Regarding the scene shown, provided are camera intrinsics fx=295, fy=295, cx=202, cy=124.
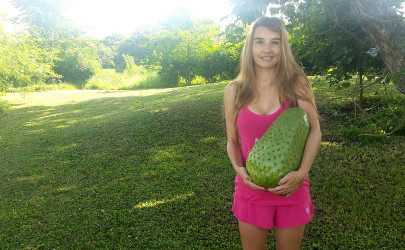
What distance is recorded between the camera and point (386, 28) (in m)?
4.07

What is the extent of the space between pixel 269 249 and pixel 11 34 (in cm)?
Result: 1211

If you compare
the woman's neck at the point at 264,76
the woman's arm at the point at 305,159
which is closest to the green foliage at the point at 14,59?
the woman's neck at the point at 264,76

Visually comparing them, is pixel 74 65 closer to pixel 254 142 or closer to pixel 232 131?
pixel 232 131

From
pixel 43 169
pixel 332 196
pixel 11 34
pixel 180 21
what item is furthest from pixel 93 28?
pixel 332 196

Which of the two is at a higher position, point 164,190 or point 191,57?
point 191,57

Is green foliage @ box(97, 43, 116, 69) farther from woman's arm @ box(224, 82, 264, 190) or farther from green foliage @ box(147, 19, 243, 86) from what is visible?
woman's arm @ box(224, 82, 264, 190)

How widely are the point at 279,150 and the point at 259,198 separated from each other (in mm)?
307

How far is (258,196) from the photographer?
5.35 feet

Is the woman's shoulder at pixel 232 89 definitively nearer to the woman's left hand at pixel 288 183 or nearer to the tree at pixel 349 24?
the woman's left hand at pixel 288 183

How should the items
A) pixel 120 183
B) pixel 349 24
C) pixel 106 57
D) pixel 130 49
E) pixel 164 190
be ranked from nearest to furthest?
pixel 164 190 < pixel 120 183 < pixel 349 24 < pixel 106 57 < pixel 130 49

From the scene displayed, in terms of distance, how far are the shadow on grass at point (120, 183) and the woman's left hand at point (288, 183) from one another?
1602 millimetres

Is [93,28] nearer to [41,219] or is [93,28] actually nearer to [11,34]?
[11,34]

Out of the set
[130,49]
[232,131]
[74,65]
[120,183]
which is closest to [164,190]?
[120,183]

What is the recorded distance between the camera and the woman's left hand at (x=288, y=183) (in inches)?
58.0
